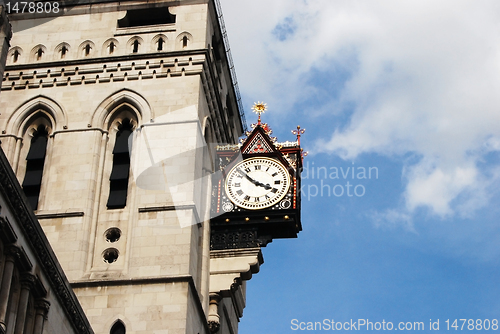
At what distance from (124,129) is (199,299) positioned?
6901mm

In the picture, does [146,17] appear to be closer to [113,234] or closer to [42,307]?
[113,234]

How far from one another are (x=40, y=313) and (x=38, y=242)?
1.46 m

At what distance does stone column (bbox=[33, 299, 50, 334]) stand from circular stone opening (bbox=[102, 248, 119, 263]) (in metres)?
10.5

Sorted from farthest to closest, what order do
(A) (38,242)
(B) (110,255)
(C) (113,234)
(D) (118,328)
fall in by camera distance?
(C) (113,234)
(B) (110,255)
(D) (118,328)
(A) (38,242)

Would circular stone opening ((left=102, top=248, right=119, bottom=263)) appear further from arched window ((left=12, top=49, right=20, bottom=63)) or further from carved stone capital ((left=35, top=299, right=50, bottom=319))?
carved stone capital ((left=35, top=299, right=50, bottom=319))

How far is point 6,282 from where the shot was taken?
2186 centimetres

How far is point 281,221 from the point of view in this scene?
35.1 meters

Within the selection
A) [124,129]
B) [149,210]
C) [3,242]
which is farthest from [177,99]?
[3,242]

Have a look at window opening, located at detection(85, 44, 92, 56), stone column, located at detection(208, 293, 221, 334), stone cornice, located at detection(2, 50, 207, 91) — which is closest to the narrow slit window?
stone cornice, located at detection(2, 50, 207, 91)

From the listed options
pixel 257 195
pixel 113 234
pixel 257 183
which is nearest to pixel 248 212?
pixel 257 195

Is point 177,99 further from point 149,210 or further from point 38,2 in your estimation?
point 38,2

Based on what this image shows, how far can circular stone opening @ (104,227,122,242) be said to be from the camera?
113 ft

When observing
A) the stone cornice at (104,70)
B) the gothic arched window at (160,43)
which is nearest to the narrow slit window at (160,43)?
the gothic arched window at (160,43)

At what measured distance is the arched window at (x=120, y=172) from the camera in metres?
35.7
